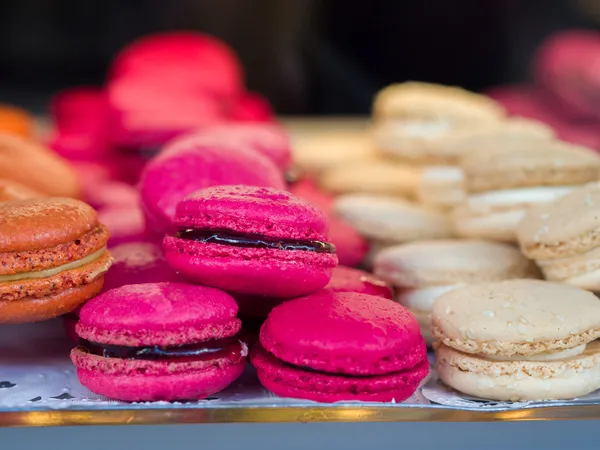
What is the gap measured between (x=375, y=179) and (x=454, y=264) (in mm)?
628

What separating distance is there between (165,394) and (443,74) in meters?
2.17

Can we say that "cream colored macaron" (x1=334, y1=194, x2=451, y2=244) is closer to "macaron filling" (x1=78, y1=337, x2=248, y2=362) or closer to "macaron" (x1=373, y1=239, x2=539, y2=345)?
"macaron" (x1=373, y1=239, x2=539, y2=345)

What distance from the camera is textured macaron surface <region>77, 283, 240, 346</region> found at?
997mm

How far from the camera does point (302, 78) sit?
317cm

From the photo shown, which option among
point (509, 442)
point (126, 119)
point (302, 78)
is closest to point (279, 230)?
point (509, 442)

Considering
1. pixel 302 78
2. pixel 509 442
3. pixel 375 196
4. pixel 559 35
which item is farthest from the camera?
pixel 302 78

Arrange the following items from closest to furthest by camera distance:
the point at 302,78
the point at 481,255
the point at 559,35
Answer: the point at 481,255
the point at 559,35
the point at 302,78

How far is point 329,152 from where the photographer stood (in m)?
2.31

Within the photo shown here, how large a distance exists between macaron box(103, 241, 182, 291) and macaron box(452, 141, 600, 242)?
614mm

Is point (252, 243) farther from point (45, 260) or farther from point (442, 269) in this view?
point (442, 269)

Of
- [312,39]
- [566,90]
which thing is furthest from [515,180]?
[312,39]

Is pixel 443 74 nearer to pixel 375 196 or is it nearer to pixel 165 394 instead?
pixel 375 196

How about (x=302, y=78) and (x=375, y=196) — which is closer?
(x=375, y=196)

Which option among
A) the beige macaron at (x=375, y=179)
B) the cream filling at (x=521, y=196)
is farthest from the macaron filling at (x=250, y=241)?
the beige macaron at (x=375, y=179)
